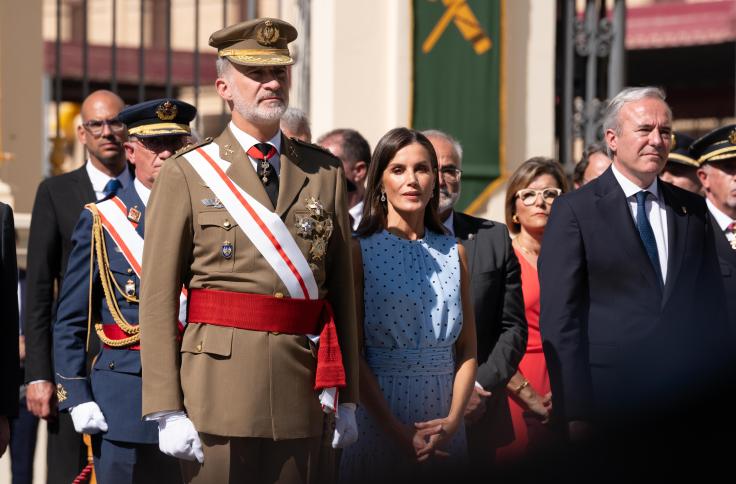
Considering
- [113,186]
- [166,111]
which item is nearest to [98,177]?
[113,186]

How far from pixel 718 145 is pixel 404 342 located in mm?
2277

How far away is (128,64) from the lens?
1872 cm

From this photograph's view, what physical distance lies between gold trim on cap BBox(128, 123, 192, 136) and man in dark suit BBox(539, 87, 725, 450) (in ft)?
4.09

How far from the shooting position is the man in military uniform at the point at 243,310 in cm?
312

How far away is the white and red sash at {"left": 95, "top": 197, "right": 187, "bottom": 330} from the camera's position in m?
3.87

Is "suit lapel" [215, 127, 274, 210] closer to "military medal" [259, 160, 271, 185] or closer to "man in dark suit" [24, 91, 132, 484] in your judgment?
"military medal" [259, 160, 271, 185]

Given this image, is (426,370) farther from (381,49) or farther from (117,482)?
(381,49)

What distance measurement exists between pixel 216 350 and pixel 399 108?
461 cm

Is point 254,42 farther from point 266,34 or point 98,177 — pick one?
point 98,177

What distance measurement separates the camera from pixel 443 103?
763 centimetres

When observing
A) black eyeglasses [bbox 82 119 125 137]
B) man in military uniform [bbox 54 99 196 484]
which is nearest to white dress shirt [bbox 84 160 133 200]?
black eyeglasses [bbox 82 119 125 137]

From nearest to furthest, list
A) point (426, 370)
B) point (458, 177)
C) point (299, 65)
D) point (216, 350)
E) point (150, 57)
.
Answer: point (216, 350) → point (426, 370) → point (458, 177) → point (299, 65) → point (150, 57)

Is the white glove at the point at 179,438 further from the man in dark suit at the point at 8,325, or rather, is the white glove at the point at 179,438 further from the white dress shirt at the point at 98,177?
the white dress shirt at the point at 98,177

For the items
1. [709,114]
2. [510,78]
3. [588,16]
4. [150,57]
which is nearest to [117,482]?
[510,78]
